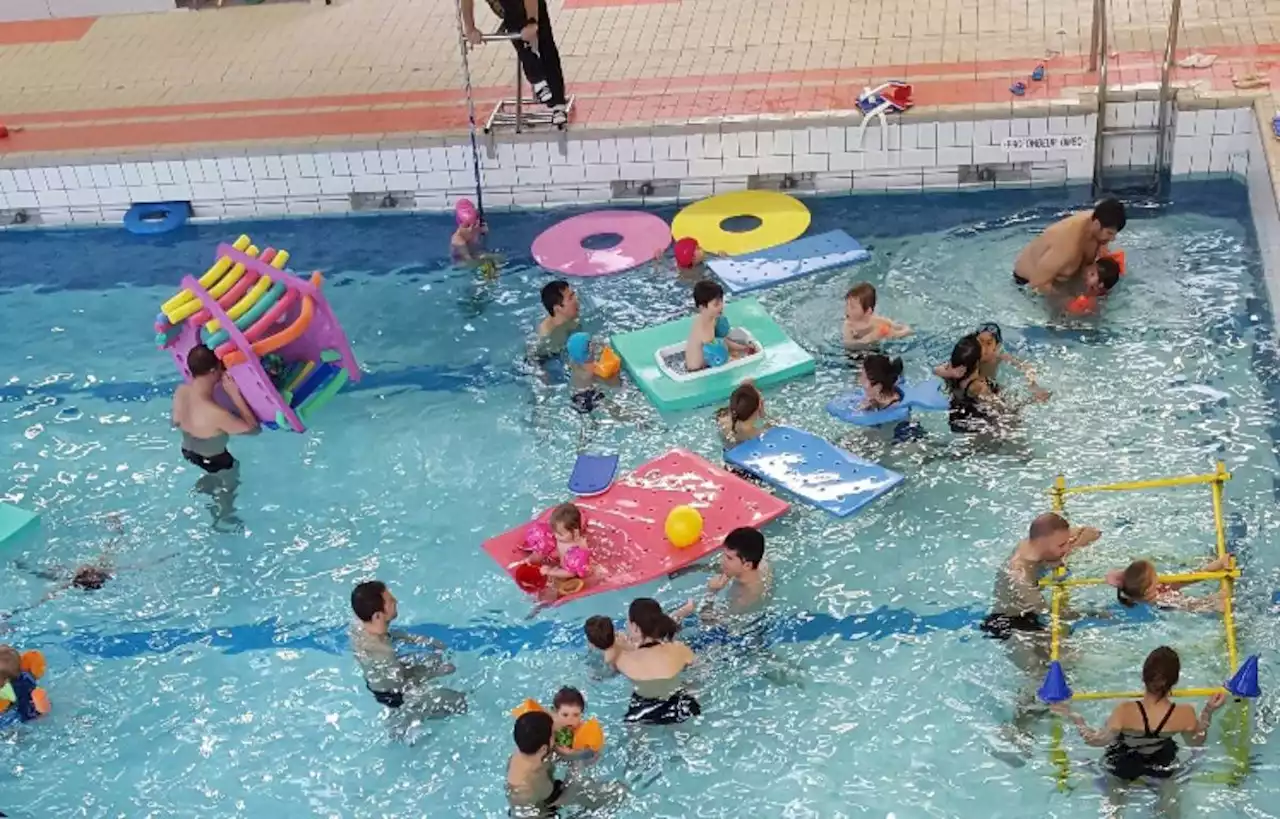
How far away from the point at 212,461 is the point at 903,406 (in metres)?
3.76

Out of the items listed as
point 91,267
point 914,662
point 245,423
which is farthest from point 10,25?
point 914,662

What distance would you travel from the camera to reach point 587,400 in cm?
806

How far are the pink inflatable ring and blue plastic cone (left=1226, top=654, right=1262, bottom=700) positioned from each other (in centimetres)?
500

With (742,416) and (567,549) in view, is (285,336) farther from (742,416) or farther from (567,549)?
(742,416)

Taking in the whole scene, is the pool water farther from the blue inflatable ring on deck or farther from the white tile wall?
the blue inflatable ring on deck

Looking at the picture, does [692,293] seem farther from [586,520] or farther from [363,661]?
[363,661]

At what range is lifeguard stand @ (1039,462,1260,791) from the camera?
5367 millimetres

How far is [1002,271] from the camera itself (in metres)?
8.77

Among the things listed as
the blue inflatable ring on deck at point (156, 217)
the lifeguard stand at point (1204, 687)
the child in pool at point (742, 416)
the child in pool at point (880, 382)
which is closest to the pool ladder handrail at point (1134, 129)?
the child in pool at point (880, 382)

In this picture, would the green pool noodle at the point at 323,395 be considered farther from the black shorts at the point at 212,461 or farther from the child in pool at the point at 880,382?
the child in pool at the point at 880,382

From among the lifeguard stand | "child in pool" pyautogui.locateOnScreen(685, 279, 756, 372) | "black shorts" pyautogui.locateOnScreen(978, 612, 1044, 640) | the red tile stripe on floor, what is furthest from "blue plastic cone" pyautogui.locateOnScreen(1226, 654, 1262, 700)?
the red tile stripe on floor

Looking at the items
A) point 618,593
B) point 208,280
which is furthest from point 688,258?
point 618,593

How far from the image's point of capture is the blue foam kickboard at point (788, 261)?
29.5 feet

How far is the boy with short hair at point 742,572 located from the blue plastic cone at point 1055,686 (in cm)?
137
